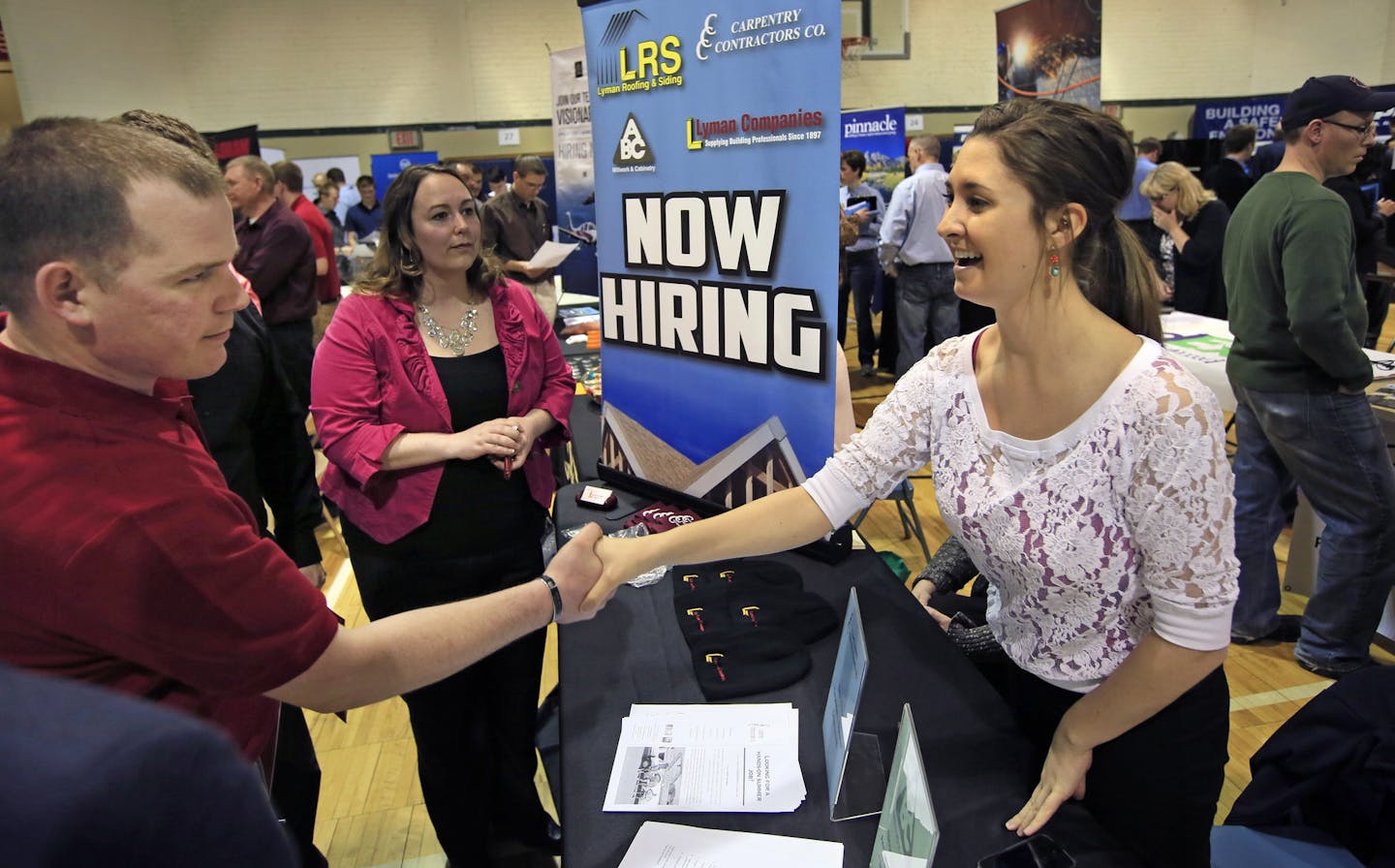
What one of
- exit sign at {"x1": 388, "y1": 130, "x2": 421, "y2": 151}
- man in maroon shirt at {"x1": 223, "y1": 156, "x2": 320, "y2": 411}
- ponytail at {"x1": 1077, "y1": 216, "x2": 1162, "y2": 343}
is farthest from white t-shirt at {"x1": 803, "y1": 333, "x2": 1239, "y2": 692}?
exit sign at {"x1": 388, "y1": 130, "x2": 421, "y2": 151}

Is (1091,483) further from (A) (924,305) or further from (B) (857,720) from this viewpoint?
(A) (924,305)

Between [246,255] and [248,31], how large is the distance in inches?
347

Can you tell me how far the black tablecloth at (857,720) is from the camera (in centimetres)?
110

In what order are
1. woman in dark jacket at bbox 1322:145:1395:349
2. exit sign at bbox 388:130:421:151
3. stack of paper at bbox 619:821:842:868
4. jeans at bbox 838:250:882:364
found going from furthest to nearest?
exit sign at bbox 388:130:421:151
jeans at bbox 838:250:882:364
woman in dark jacket at bbox 1322:145:1395:349
stack of paper at bbox 619:821:842:868

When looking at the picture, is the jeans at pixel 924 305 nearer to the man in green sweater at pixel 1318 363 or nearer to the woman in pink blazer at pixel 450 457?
the man in green sweater at pixel 1318 363

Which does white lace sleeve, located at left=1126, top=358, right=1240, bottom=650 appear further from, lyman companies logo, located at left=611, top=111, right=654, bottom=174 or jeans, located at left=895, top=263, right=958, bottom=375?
jeans, located at left=895, top=263, right=958, bottom=375

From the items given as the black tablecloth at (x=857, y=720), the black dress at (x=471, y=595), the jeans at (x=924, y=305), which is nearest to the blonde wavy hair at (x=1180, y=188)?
the jeans at (x=924, y=305)

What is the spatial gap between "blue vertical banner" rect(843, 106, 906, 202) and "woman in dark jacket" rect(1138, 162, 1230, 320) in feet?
14.9

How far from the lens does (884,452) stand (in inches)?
57.7

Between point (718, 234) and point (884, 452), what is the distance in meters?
0.72

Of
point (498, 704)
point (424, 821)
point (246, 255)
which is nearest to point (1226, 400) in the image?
point (498, 704)

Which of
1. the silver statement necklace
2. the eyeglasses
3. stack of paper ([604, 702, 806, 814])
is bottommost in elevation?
stack of paper ([604, 702, 806, 814])

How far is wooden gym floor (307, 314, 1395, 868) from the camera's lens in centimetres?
235

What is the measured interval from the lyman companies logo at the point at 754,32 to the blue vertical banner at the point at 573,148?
8.90ft
